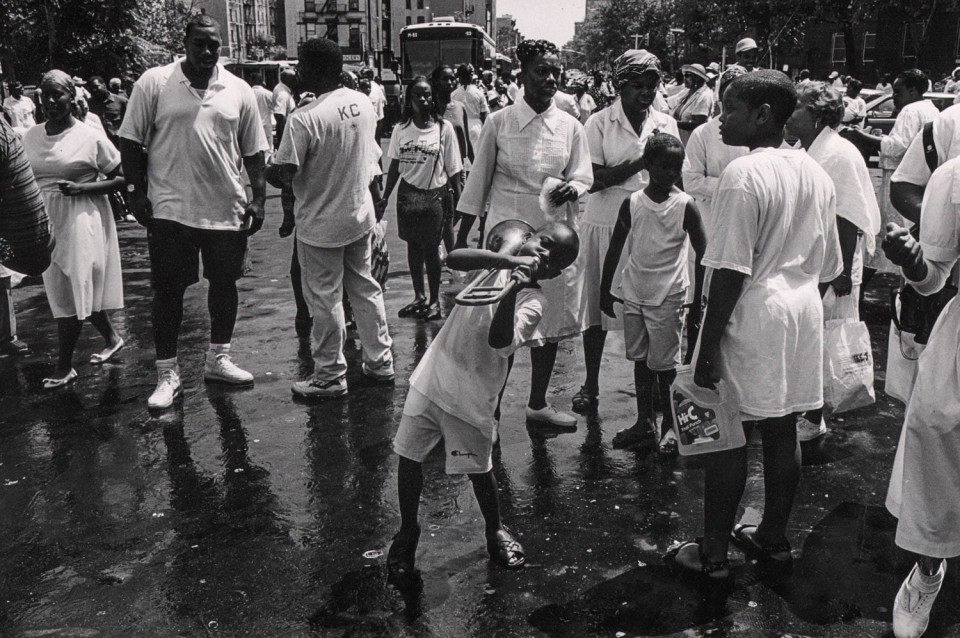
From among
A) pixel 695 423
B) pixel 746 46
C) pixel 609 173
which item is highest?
pixel 746 46

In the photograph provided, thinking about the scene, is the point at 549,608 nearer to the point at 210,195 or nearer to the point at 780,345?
the point at 780,345

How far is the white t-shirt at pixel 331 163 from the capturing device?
222 inches

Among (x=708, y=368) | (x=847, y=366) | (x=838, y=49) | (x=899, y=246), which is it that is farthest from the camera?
(x=838, y=49)

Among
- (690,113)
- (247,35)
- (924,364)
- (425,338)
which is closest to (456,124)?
(690,113)

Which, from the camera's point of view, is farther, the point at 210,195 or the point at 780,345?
the point at 210,195

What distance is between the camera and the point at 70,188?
626cm

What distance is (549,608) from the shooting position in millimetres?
3494

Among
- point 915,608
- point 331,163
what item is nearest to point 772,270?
point 915,608

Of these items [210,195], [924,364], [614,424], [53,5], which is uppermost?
[53,5]

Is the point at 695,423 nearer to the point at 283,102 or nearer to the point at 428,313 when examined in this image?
the point at 428,313

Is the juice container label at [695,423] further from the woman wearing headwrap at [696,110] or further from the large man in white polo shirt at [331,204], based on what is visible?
the woman wearing headwrap at [696,110]

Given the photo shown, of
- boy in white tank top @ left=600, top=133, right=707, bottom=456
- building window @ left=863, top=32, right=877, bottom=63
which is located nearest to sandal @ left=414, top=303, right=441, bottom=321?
boy in white tank top @ left=600, top=133, right=707, bottom=456

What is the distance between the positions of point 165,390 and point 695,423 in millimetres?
3575

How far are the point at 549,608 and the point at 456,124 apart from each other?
25.7 ft
